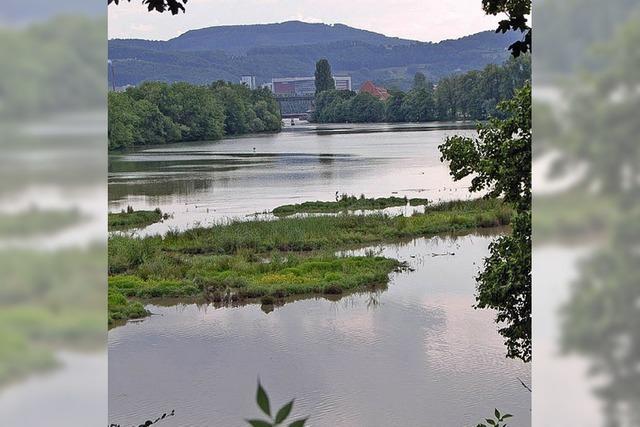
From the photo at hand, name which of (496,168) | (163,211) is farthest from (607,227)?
(163,211)

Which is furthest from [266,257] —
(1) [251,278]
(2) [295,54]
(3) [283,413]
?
(2) [295,54]

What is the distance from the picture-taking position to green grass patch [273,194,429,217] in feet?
53.1

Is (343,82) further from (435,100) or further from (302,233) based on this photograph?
(302,233)

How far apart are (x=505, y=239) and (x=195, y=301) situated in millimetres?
6281

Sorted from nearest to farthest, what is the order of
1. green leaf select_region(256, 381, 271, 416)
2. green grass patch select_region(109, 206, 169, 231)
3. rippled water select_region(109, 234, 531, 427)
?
green leaf select_region(256, 381, 271, 416) → rippled water select_region(109, 234, 531, 427) → green grass patch select_region(109, 206, 169, 231)

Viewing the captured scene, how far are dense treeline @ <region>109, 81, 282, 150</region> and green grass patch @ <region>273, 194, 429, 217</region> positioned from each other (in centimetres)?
1091

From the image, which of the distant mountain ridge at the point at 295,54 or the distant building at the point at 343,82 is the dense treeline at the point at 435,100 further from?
the distant mountain ridge at the point at 295,54

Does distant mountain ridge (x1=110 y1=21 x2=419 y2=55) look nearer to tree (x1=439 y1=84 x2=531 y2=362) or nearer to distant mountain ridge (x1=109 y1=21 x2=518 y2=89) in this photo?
distant mountain ridge (x1=109 y1=21 x2=518 y2=89)

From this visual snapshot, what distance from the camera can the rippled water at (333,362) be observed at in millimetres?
7941

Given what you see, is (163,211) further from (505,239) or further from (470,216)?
(505,239)

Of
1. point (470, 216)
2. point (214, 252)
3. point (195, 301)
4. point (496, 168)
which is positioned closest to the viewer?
point (496, 168)

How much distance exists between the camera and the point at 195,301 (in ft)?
35.6

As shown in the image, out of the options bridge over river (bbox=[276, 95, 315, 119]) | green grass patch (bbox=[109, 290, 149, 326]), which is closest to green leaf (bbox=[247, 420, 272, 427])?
green grass patch (bbox=[109, 290, 149, 326])

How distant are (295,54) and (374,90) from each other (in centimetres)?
339
